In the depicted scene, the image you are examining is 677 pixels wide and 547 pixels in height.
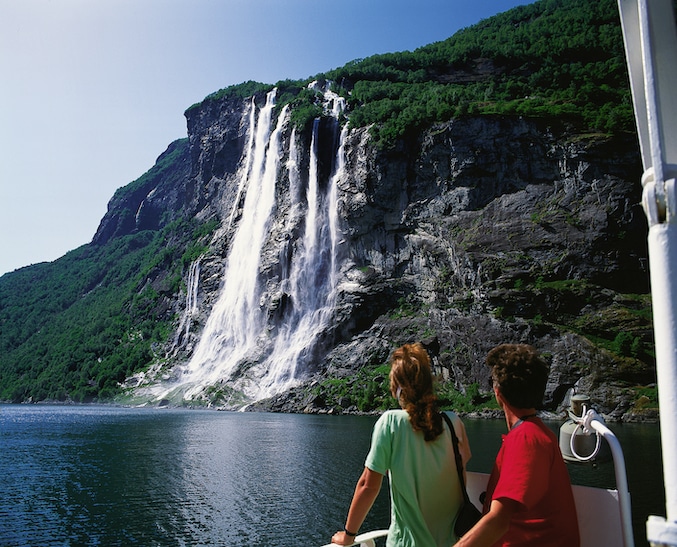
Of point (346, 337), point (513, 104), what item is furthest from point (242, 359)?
point (513, 104)

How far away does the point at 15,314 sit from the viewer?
145 metres

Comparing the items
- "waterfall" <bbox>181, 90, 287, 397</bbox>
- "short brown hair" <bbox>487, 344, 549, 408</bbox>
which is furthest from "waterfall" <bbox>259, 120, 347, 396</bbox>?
"short brown hair" <bbox>487, 344, 549, 408</bbox>

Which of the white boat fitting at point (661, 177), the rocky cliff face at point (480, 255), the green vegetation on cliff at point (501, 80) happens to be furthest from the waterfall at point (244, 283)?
the white boat fitting at point (661, 177)

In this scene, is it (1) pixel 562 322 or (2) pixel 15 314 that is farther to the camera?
(2) pixel 15 314

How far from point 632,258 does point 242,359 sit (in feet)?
153

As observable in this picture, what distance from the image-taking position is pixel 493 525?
2920mm

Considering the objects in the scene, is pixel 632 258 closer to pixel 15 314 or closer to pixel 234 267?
pixel 234 267

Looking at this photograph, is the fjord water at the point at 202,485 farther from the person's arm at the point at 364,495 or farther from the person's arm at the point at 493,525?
the person's arm at the point at 493,525

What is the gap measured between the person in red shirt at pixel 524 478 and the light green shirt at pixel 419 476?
322 mm

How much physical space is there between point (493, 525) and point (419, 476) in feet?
2.74

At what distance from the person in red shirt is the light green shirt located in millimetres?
322

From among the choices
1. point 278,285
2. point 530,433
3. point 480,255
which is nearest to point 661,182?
point 530,433

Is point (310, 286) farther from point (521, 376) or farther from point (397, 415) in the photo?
point (521, 376)

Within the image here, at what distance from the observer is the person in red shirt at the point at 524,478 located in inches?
115
